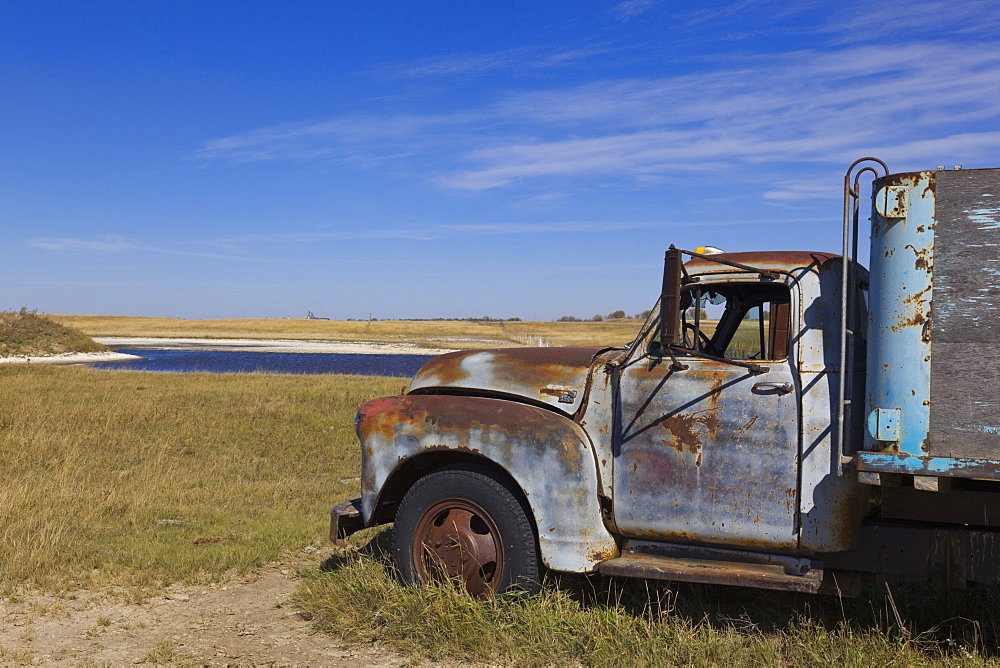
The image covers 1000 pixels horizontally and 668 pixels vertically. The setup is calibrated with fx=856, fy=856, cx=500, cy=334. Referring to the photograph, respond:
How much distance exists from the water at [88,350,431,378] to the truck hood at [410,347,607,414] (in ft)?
101

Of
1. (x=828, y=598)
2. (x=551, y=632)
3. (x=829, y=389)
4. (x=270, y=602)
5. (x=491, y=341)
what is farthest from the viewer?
(x=491, y=341)

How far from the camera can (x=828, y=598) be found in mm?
5367

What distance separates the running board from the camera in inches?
168

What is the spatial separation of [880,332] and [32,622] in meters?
5.27

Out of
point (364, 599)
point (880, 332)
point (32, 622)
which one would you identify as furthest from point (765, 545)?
point (32, 622)

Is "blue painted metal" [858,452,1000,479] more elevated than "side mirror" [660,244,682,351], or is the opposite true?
"side mirror" [660,244,682,351]

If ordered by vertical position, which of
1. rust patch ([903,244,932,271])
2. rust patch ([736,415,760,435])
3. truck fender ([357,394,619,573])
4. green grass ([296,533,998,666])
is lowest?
green grass ([296,533,998,666])

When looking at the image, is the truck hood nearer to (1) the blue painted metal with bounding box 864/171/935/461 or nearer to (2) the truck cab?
(2) the truck cab

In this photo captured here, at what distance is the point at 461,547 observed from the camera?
5.16m

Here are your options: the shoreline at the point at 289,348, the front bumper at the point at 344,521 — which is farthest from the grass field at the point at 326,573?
the shoreline at the point at 289,348

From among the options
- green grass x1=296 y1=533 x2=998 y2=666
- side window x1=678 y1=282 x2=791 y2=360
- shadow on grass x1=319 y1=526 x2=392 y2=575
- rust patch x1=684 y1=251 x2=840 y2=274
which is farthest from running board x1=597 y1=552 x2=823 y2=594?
shadow on grass x1=319 y1=526 x2=392 y2=575

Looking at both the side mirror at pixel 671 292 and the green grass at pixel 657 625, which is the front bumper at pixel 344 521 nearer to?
the green grass at pixel 657 625

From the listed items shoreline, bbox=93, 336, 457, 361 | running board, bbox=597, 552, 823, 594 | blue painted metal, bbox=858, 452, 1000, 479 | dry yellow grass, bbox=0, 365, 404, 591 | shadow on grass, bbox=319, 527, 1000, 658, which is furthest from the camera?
shoreline, bbox=93, 336, 457, 361

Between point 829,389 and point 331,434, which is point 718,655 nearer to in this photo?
point 829,389
